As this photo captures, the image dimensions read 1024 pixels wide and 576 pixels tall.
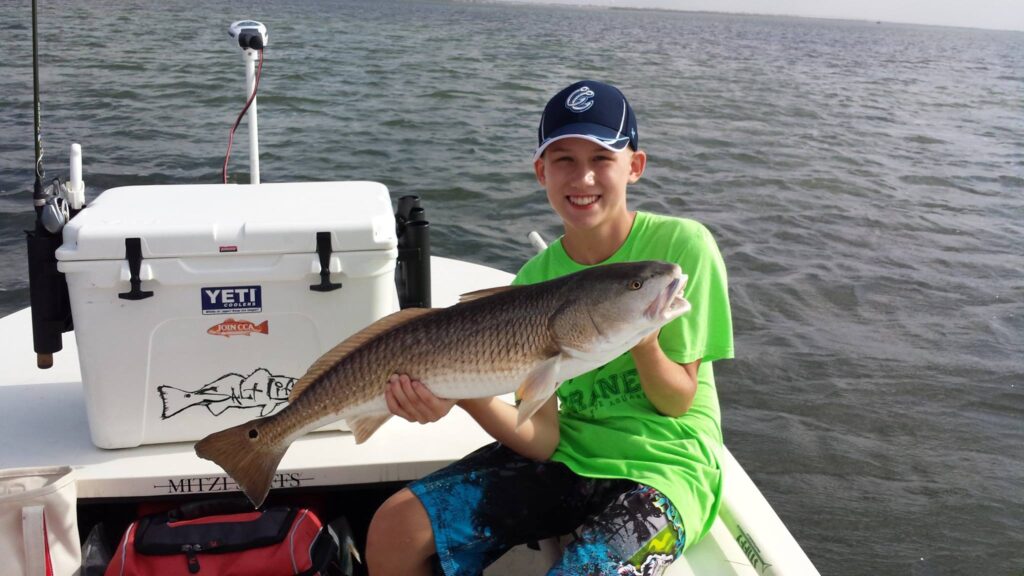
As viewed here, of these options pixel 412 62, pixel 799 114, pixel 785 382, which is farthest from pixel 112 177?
pixel 799 114

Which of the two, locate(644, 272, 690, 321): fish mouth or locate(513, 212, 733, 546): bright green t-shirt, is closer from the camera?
locate(644, 272, 690, 321): fish mouth

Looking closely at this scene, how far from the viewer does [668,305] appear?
2.19 metres

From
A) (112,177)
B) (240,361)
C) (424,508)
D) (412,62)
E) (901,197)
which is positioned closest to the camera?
(424,508)

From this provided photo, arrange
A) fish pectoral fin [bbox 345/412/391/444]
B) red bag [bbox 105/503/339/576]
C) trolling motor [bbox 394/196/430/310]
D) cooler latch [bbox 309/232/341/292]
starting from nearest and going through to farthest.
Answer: fish pectoral fin [bbox 345/412/391/444] < red bag [bbox 105/503/339/576] < cooler latch [bbox 309/232/341/292] < trolling motor [bbox 394/196/430/310]

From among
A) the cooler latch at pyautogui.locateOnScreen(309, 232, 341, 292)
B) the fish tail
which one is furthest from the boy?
the cooler latch at pyautogui.locateOnScreen(309, 232, 341, 292)

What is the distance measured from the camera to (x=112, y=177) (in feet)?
39.0

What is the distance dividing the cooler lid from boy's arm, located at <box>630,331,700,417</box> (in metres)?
1.01

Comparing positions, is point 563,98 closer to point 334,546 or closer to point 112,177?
point 334,546

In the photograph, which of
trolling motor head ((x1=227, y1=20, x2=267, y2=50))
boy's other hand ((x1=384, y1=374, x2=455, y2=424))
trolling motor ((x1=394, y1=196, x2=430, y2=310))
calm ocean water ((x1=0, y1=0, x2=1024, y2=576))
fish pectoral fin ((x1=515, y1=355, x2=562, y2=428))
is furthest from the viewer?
calm ocean water ((x1=0, y1=0, x2=1024, y2=576))

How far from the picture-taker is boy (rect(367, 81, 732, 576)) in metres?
2.61

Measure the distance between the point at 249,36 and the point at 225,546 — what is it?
266 cm

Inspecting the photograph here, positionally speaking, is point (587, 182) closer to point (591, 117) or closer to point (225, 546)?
point (591, 117)

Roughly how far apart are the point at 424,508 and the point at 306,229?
0.99m

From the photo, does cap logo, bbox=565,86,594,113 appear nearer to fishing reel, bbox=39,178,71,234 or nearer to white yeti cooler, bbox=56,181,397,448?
white yeti cooler, bbox=56,181,397,448
